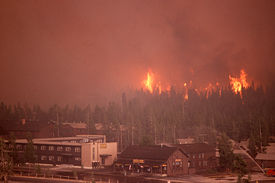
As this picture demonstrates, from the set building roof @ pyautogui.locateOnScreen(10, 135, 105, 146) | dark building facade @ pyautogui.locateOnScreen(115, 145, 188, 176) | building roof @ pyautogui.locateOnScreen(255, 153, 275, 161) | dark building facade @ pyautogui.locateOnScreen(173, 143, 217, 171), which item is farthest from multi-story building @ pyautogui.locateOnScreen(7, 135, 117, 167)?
building roof @ pyautogui.locateOnScreen(255, 153, 275, 161)

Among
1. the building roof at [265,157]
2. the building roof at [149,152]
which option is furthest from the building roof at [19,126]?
the building roof at [265,157]

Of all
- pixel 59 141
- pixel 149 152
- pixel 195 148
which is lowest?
pixel 149 152

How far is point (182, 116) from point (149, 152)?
62961 mm

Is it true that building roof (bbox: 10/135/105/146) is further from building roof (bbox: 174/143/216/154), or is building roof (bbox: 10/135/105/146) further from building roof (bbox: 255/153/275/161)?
building roof (bbox: 255/153/275/161)

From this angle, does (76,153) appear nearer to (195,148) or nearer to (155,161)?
(155,161)

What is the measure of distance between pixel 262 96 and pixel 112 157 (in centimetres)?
8881

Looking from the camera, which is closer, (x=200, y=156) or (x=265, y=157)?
(x=265, y=157)

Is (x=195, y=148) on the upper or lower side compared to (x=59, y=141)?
lower

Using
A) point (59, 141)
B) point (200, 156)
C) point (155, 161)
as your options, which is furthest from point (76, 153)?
point (200, 156)

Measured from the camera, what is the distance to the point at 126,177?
161 ft

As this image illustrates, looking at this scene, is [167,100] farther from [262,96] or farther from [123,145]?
[123,145]

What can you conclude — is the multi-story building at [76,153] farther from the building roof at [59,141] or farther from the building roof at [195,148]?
the building roof at [195,148]

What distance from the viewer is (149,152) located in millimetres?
54312

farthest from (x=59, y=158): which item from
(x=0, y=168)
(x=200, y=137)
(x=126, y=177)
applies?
(x=200, y=137)
